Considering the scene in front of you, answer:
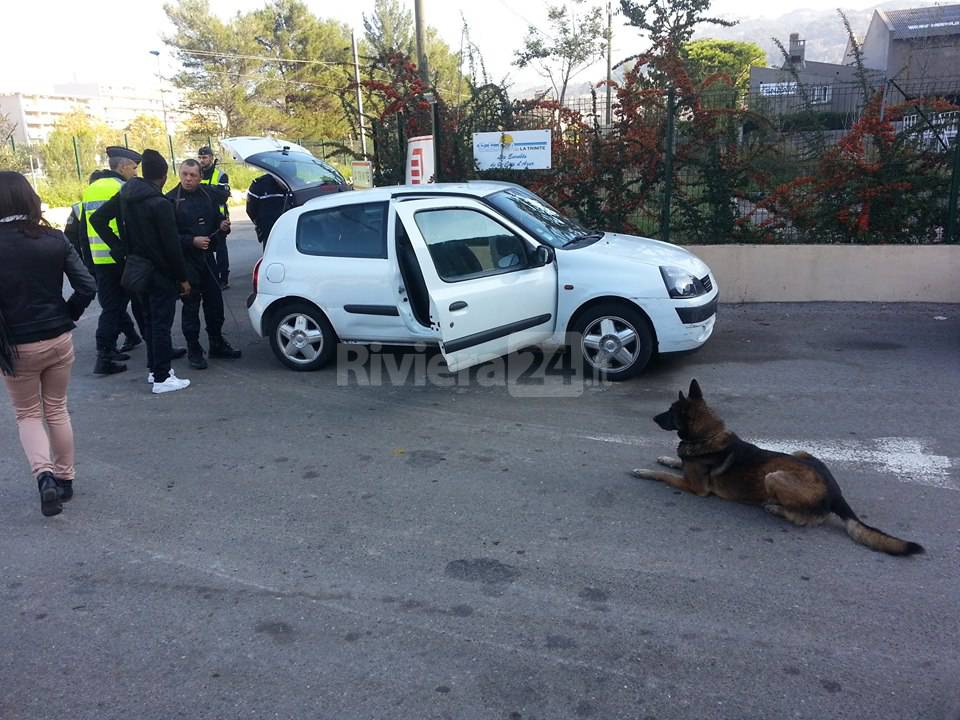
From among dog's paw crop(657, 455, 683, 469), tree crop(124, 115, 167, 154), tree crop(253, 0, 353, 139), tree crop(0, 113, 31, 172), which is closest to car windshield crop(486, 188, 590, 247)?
dog's paw crop(657, 455, 683, 469)

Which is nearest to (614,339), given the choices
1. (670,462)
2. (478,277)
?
(478,277)

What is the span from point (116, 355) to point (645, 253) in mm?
5206

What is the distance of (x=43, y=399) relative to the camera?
4465mm

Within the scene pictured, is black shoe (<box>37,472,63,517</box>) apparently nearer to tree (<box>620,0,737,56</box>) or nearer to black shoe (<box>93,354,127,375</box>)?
black shoe (<box>93,354,127,375</box>)

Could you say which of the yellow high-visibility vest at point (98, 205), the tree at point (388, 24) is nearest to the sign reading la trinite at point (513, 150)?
the yellow high-visibility vest at point (98, 205)

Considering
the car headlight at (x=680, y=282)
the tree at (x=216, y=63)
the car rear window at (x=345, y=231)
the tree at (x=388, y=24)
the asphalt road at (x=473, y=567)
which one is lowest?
the asphalt road at (x=473, y=567)

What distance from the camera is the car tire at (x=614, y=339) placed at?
643cm

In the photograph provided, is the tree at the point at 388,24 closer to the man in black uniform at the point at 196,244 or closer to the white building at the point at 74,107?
the white building at the point at 74,107

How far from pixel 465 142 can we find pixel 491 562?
8.36 meters

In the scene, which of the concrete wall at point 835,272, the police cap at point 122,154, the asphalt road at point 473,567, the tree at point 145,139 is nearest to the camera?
the asphalt road at point 473,567

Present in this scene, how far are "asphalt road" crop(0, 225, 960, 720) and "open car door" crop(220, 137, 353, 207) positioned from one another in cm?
466

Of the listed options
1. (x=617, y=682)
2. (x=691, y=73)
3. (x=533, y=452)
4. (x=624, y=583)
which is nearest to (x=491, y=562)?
(x=624, y=583)

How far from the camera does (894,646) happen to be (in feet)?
10.0

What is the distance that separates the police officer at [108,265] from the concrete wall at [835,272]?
21.4 feet
